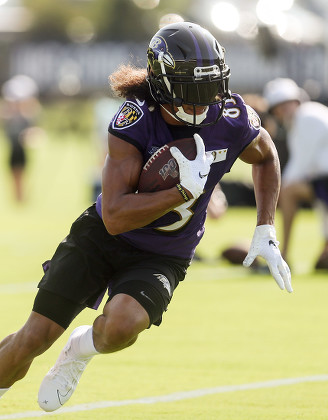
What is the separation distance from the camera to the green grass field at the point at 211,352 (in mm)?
5184

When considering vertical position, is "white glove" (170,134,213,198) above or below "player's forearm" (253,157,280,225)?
above

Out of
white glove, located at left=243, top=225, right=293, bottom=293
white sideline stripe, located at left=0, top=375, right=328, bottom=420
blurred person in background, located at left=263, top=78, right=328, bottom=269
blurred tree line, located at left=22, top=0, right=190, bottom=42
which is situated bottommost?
blurred tree line, located at left=22, top=0, right=190, bottom=42

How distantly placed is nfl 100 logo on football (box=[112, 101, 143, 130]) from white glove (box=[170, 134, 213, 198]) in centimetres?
23

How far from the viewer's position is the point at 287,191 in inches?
420

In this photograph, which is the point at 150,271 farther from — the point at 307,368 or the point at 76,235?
the point at 307,368

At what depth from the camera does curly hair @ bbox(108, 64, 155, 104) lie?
16.2 feet

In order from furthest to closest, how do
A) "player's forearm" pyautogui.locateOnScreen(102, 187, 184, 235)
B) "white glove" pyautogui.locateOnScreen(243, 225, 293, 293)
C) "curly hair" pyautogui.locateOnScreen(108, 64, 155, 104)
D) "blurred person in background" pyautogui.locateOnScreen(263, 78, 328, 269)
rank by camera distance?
"blurred person in background" pyautogui.locateOnScreen(263, 78, 328, 269) → "white glove" pyautogui.locateOnScreen(243, 225, 293, 293) → "curly hair" pyautogui.locateOnScreen(108, 64, 155, 104) → "player's forearm" pyautogui.locateOnScreen(102, 187, 184, 235)

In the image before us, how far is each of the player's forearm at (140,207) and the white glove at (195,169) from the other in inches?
2.7

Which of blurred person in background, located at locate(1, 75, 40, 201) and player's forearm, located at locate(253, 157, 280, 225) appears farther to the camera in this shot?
blurred person in background, located at locate(1, 75, 40, 201)

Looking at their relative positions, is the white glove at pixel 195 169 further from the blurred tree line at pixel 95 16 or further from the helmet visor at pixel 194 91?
the blurred tree line at pixel 95 16

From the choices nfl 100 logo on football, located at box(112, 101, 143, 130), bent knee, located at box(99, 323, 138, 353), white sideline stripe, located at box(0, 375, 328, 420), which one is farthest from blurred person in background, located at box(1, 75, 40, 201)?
bent knee, located at box(99, 323, 138, 353)

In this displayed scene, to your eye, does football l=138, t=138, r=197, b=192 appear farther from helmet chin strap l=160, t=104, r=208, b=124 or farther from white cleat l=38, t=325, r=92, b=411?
white cleat l=38, t=325, r=92, b=411

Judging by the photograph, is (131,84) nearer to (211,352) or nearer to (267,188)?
(267,188)

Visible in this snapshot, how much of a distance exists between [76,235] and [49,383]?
78cm
